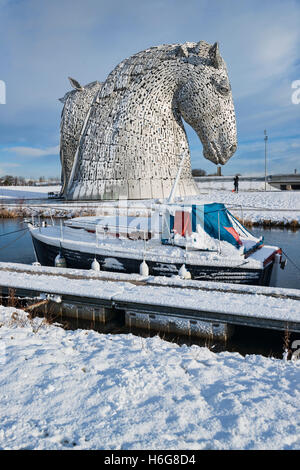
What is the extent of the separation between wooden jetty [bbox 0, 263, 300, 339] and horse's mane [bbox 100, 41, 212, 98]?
1837cm

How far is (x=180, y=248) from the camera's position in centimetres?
969

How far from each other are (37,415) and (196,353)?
255 centimetres

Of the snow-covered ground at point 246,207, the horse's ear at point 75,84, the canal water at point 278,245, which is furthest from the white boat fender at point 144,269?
the horse's ear at point 75,84

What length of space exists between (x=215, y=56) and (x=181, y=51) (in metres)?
2.29

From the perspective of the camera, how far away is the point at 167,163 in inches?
961

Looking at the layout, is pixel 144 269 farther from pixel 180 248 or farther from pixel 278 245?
pixel 278 245

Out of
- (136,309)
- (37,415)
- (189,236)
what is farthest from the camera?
(189,236)

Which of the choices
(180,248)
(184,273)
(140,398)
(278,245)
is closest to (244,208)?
(278,245)

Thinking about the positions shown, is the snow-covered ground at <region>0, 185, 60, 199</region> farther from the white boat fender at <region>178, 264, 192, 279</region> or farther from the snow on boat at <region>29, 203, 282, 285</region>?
the white boat fender at <region>178, 264, 192, 279</region>

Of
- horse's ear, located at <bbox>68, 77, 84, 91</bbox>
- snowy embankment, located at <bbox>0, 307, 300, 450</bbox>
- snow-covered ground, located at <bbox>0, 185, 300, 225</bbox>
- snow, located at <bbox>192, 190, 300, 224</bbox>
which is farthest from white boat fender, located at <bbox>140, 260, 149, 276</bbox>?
horse's ear, located at <bbox>68, 77, 84, 91</bbox>

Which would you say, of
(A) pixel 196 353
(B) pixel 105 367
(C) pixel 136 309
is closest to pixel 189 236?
(C) pixel 136 309

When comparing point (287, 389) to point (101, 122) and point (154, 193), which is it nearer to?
point (154, 193)

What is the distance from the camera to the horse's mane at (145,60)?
22.3m
